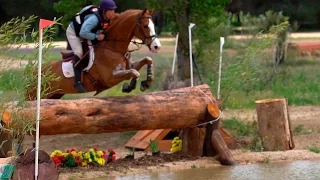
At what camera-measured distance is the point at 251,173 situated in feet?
36.5

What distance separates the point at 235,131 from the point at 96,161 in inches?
163

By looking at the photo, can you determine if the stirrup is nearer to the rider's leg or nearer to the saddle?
the rider's leg

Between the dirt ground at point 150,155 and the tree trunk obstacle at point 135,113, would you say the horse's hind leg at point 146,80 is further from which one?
the tree trunk obstacle at point 135,113

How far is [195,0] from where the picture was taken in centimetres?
1786

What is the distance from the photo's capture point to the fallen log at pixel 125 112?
36.1 ft

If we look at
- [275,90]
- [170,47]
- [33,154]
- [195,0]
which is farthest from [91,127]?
[170,47]

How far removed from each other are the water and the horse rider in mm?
3006

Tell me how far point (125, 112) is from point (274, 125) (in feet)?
7.92

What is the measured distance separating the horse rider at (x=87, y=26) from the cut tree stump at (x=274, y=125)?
2.65 metres

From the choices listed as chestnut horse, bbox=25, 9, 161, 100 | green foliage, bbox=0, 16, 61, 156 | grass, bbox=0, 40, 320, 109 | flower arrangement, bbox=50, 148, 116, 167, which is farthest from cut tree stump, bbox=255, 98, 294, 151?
green foliage, bbox=0, 16, 61, 156

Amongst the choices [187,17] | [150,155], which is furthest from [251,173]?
[187,17]

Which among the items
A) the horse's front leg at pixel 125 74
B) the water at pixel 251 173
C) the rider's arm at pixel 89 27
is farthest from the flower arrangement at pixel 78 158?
the rider's arm at pixel 89 27

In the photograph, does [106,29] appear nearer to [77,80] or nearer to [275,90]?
[77,80]

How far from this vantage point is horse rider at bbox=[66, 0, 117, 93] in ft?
43.8
